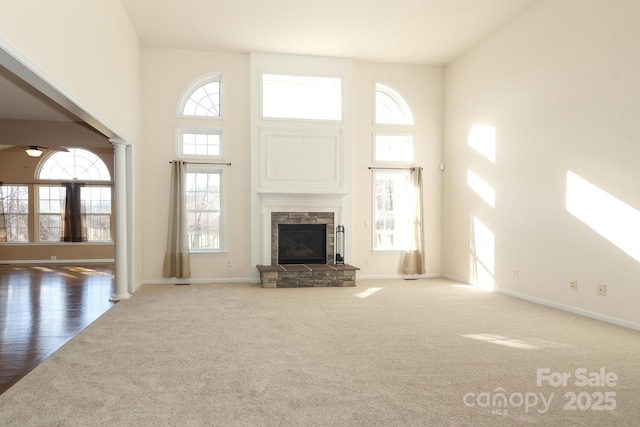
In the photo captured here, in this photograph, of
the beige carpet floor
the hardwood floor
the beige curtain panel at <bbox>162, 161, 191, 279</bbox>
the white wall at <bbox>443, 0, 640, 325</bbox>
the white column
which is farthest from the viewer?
the beige curtain panel at <bbox>162, 161, 191, 279</bbox>

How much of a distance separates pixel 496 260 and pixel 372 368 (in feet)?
15.0

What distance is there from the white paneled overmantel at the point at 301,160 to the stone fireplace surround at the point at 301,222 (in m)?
0.23

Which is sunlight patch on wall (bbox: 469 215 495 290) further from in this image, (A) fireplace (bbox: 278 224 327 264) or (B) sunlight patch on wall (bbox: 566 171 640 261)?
(A) fireplace (bbox: 278 224 327 264)

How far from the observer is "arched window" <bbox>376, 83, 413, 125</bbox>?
9086 mm

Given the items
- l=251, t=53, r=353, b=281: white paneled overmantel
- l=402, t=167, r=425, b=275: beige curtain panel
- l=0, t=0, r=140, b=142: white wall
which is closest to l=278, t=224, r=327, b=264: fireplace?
l=251, t=53, r=353, b=281: white paneled overmantel

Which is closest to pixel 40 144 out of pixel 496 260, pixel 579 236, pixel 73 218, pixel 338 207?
pixel 73 218

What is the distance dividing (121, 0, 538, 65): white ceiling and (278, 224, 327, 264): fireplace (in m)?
3.38

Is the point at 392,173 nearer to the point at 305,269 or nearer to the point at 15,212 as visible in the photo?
the point at 305,269

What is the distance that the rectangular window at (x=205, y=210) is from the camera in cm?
843

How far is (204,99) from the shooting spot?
851 centimetres

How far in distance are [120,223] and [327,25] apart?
459cm

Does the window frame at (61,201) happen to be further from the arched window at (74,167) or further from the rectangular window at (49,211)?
the arched window at (74,167)

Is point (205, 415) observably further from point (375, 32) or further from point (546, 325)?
point (375, 32)

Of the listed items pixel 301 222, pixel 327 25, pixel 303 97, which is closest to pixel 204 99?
pixel 303 97
